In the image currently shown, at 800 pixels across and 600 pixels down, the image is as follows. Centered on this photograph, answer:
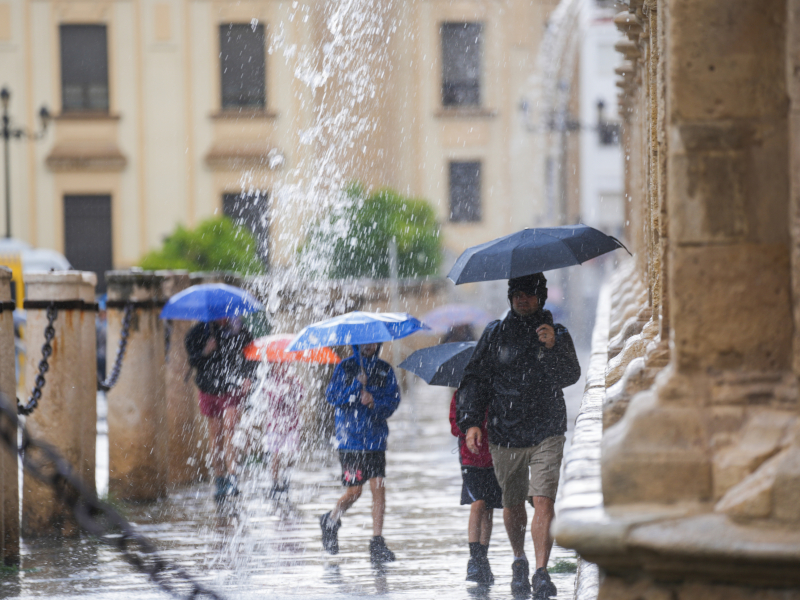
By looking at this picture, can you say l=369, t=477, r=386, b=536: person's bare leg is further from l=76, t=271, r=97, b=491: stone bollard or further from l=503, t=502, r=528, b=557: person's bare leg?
l=76, t=271, r=97, b=491: stone bollard

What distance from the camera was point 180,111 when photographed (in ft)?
115

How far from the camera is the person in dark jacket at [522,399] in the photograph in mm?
6664

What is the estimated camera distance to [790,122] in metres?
3.74

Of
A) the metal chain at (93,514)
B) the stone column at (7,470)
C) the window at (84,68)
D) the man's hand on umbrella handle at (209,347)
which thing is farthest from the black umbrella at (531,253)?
the window at (84,68)

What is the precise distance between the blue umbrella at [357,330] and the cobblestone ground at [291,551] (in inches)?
49.6

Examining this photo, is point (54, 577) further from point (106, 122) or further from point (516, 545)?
point (106, 122)

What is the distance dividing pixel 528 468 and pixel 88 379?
361 centimetres

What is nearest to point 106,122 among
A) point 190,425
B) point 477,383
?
point 190,425

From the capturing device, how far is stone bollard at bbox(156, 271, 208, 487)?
36.3ft

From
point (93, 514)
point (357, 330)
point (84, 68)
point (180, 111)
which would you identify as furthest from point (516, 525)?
Answer: point (84, 68)

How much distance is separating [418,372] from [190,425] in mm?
4387

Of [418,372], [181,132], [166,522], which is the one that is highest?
[181,132]

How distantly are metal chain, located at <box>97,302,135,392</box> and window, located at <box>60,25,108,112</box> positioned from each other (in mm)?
26605

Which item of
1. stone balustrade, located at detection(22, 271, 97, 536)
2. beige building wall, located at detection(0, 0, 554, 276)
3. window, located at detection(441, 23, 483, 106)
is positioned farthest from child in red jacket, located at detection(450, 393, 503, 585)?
window, located at detection(441, 23, 483, 106)
